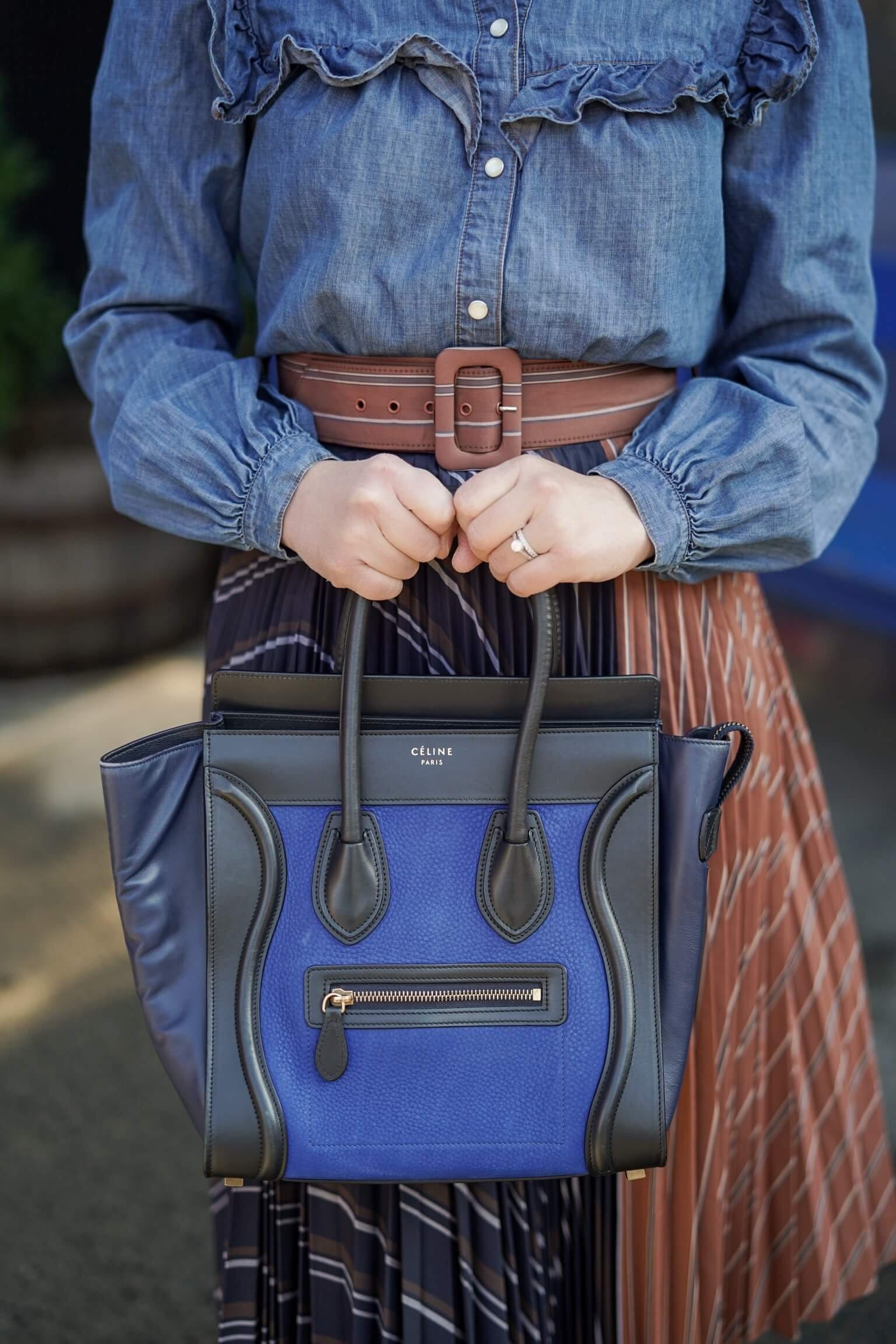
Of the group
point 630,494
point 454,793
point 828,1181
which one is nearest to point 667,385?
point 630,494

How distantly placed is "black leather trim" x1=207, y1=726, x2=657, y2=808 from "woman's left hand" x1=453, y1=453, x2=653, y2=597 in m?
0.10

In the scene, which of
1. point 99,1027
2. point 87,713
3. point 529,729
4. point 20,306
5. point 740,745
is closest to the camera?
Answer: point 529,729

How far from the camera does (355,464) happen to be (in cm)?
91

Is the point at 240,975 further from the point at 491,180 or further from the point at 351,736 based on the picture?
the point at 491,180

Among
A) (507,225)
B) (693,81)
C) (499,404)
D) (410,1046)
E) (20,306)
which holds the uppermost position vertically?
(20,306)

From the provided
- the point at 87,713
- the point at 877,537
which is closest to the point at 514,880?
the point at 877,537

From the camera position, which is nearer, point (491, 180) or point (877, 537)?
point (491, 180)

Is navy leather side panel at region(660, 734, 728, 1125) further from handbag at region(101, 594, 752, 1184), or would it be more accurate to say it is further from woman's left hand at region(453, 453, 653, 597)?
woman's left hand at region(453, 453, 653, 597)

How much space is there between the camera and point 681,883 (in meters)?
0.92

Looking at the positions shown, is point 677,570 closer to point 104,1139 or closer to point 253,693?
point 253,693

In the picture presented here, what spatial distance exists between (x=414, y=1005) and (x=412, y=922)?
6 centimetres

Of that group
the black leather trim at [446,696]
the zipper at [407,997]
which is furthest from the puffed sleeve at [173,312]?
the zipper at [407,997]

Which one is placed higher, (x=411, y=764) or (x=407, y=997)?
(x=411, y=764)

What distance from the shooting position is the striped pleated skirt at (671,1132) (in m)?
0.99
